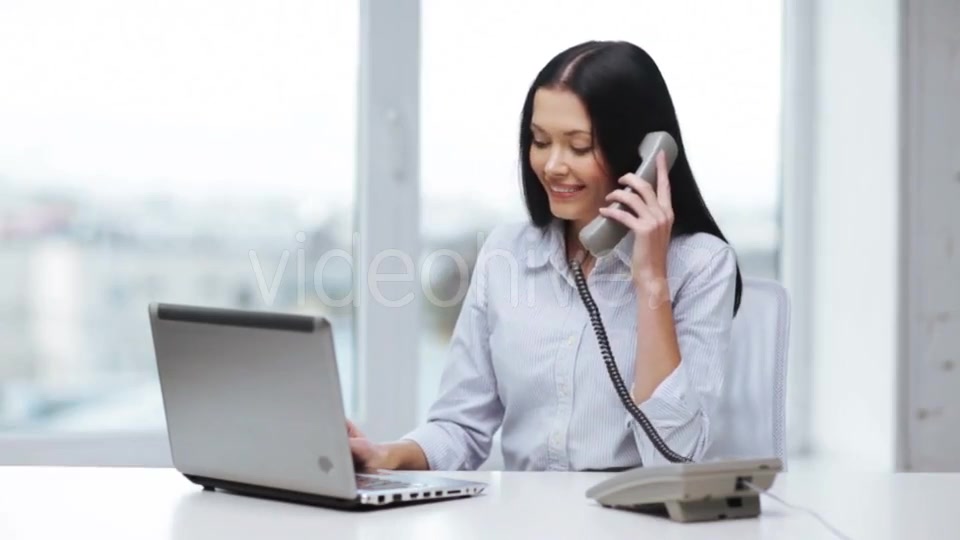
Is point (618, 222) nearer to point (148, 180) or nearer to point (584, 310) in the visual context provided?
point (584, 310)

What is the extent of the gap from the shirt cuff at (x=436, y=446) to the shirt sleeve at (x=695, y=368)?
0.28 meters

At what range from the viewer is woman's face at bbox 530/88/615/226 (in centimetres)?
190

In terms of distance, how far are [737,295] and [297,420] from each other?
0.83m

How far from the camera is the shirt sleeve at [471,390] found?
1.97 metres

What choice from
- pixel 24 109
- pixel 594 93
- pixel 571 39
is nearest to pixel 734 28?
pixel 571 39

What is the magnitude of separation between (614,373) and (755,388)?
8.5 inches

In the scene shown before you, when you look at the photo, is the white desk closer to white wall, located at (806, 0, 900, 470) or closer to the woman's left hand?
the woman's left hand

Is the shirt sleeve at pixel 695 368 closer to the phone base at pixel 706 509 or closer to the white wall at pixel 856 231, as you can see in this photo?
the phone base at pixel 706 509

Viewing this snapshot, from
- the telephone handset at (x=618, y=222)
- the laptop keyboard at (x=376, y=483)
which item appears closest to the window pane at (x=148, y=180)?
the telephone handset at (x=618, y=222)

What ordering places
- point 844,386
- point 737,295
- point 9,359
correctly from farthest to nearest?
point 844,386, point 9,359, point 737,295

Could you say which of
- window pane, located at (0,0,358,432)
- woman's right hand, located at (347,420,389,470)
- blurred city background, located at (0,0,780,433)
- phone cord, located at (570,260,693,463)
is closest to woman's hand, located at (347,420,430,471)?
woman's right hand, located at (347,420,389,470)

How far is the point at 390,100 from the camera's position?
2.86 metres

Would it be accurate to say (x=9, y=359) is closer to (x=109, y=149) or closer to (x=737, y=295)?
(x=109, y=149)

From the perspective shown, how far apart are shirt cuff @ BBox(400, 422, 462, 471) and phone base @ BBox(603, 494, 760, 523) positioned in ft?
1.84
